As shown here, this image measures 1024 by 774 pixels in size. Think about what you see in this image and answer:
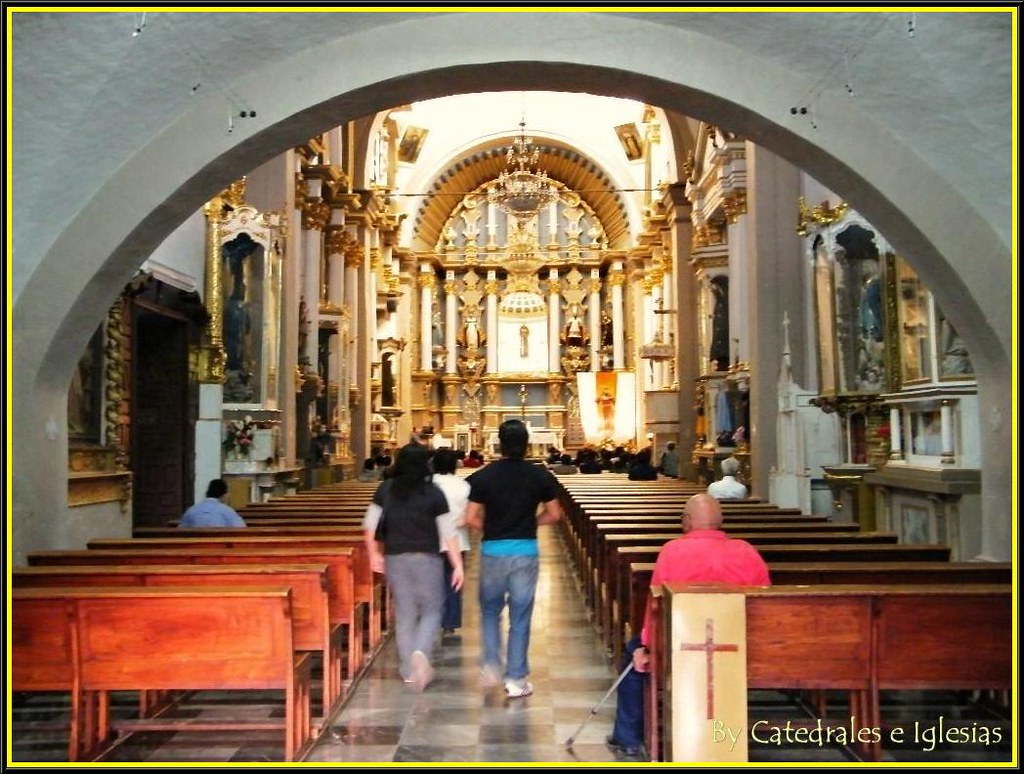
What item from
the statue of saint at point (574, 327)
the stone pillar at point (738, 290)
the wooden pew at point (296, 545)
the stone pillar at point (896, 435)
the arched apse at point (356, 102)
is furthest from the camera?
the statue of saint at point (574, 327)

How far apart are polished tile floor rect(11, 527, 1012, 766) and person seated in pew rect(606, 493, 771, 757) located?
0.50 ft

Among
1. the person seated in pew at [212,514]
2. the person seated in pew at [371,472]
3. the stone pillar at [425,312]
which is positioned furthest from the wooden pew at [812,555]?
the stone pillar at [425,312]

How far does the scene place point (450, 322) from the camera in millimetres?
29672

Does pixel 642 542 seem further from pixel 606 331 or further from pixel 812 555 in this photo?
pixel 606 331

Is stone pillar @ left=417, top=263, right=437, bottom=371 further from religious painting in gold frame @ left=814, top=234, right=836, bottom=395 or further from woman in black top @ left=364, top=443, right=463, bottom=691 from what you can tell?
woman in black top @ left=364, top=443, right=463, bottom=691

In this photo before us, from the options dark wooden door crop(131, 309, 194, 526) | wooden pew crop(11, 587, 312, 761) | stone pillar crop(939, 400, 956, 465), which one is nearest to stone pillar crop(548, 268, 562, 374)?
dark wooden door crop(131, 309, 194, 526)

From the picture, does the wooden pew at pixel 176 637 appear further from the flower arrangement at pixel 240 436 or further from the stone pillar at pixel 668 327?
the stone pillar at pixel 668 327

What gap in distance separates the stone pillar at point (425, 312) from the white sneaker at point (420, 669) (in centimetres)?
2385

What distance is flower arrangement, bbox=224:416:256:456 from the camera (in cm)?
1166

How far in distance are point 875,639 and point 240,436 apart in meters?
9.08

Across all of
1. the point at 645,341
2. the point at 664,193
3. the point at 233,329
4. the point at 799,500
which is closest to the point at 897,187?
the point at 799,500

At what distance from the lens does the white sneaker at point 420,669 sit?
5.12m

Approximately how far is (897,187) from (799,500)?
4.99 meters

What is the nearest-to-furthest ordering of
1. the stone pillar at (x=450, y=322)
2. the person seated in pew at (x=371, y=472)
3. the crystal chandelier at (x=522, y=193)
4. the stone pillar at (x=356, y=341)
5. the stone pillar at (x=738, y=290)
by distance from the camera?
the stone pillar at (x=738, y=290)
the person seated in pew at (x=371, y=472)
the stone pillar at (x=356, y=341)
the crystal chandelier at (x=522, y=193)
the stone pillar at (x=450, y=322)
